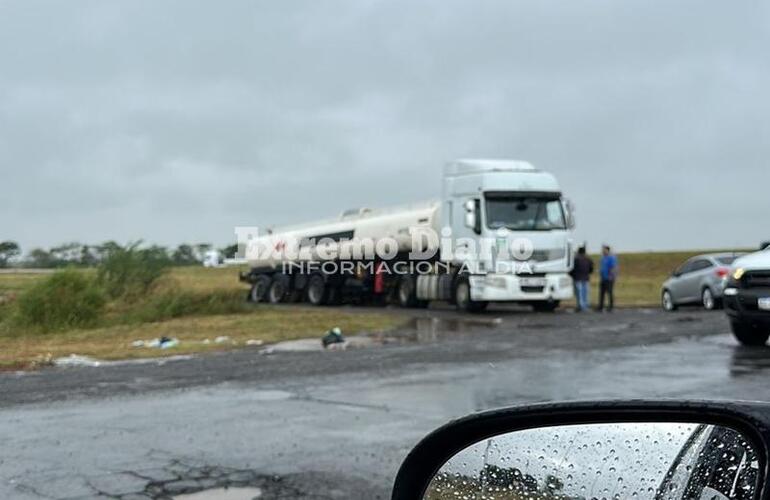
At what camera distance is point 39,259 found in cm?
Result: 2191

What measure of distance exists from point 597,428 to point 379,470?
4.56 meters

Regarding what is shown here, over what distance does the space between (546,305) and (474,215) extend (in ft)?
12.3

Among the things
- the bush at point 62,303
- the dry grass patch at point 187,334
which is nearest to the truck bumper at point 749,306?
the dry grass patch at point 187,334

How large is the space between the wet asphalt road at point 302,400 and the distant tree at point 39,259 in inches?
305

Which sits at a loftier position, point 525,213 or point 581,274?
point 525,213

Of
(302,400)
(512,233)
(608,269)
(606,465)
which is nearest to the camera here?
(606,465)

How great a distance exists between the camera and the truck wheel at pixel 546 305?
2641 cm

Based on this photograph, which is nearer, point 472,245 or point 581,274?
point 472,245

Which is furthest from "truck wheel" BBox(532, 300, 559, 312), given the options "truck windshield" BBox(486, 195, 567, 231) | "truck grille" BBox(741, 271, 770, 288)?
"truck grille" BBox(741, 271, 770, 288)

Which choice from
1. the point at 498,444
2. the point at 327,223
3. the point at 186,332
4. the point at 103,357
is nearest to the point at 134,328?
the point at 186,332

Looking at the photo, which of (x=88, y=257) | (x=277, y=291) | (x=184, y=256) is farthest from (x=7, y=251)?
(x=277, y=291)

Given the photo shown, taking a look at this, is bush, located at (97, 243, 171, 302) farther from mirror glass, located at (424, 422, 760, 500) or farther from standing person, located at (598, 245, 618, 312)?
mirror glass, located at (424, 422, 760, 500)

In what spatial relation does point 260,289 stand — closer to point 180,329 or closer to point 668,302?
point 180,329

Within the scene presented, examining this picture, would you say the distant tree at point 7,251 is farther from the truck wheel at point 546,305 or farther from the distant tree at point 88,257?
the truck wheel at point 546,305
